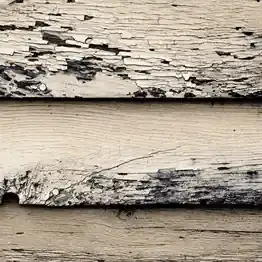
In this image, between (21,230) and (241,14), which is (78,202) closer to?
(21,230)

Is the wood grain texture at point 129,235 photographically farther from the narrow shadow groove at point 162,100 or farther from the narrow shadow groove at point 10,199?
the narrow shadow groove at point 162,100

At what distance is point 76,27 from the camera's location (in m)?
0.89

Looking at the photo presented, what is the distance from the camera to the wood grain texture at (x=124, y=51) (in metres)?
0.88

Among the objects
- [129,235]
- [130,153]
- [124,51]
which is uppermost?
[124,51]

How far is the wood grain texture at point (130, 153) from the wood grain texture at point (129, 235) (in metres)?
0.04

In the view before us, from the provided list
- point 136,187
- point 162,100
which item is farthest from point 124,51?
point 136,187

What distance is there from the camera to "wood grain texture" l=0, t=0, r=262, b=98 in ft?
2.90

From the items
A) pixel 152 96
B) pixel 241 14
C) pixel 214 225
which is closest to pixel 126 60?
pixel 152 96

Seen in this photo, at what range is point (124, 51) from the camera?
2.91ft

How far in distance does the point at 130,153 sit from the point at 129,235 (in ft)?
0.44

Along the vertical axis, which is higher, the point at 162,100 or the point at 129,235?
the point at 162,100

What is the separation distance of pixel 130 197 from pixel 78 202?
8cm

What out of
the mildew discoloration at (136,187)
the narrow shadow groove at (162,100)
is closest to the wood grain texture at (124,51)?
the narrow shadow groove at (162,100)

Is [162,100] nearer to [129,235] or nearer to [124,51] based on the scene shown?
[124,51]
